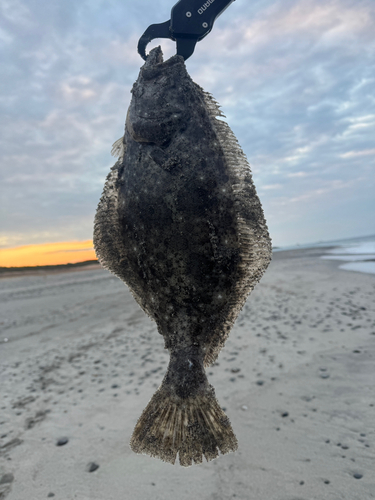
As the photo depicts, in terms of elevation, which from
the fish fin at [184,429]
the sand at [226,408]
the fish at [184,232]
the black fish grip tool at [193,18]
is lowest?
the sand at [226,408]

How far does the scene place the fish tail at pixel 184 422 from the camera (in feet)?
4.95

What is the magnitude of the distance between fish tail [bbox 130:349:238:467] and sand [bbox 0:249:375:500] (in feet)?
6.80

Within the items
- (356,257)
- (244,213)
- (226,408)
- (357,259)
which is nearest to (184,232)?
(244,213)

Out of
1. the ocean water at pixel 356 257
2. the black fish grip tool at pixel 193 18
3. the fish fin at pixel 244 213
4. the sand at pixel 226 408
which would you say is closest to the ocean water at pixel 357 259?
the ocean water at pixel 356 257

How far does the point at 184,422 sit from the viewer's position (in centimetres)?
156

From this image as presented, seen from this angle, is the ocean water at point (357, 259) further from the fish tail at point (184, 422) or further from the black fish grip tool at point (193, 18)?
the black fish grip tool at point (193, 18)

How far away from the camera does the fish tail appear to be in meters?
1.51

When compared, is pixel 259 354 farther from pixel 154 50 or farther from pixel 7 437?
pixel 154 50

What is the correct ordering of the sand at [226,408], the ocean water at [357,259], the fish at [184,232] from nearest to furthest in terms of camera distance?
the fish at [184,232] < the sand at [226,408] < the ocean water at [357,259]

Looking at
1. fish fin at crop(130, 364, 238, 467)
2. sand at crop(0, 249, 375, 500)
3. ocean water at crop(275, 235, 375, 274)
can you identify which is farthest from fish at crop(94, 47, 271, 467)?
ocean water at crop(275, 235, 375, 274)

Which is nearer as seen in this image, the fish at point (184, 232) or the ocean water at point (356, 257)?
the fish at point (184, 232)

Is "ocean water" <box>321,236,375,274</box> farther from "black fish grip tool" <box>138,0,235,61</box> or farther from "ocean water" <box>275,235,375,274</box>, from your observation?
"black fish grip tool" <box>138,0,235,61</box>

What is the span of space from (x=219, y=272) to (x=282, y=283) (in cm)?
1303

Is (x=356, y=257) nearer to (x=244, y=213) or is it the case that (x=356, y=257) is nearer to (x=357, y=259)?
(x=357, y=259)
